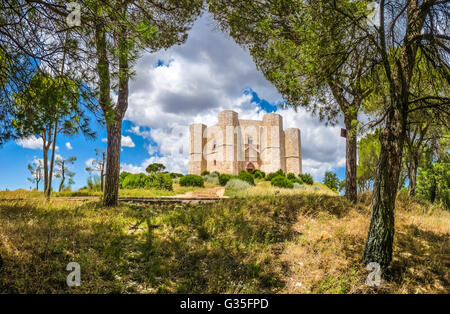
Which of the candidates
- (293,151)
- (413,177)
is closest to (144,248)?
(413,177)

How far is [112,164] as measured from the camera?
23.8ft

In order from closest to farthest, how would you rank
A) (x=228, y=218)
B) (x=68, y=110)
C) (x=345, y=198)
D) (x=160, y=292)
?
(x=160, y=292) < (x=68, y=110) < (x=228, y=218) < (x=345, y=198)

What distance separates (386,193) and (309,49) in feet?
10.7

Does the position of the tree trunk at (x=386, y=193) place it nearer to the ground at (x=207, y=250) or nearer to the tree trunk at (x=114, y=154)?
the ground at (x=207, y=250)

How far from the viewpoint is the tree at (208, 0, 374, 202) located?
4.83 meters

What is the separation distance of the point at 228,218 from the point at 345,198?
441 centimetres

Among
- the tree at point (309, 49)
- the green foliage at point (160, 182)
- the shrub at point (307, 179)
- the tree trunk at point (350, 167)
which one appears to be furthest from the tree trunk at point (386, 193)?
the shrub at point (307, 179)

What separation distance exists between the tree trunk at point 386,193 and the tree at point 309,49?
1.63 metres

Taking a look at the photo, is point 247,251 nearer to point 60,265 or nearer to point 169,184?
point 60,265

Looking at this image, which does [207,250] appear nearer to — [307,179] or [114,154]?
[114,154]

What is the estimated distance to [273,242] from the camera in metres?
5.07

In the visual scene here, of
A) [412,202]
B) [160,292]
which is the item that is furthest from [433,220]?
[160,292]

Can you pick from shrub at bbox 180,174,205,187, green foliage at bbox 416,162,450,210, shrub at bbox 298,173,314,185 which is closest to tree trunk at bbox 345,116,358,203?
green foliage at bbox 416,162,450,210

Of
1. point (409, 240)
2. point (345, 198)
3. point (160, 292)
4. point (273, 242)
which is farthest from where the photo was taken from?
point (345, 198)
